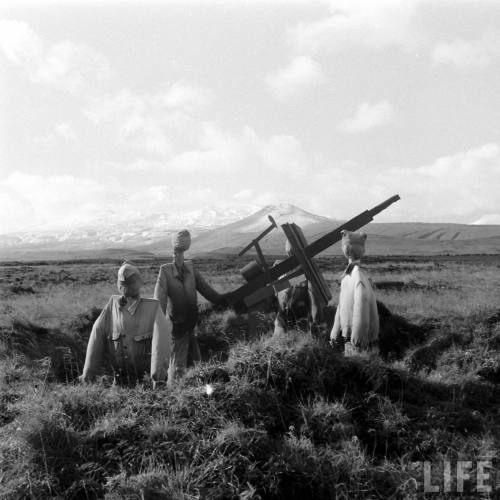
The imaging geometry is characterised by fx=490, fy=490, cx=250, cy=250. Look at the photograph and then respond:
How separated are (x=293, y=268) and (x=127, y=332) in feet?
9.54

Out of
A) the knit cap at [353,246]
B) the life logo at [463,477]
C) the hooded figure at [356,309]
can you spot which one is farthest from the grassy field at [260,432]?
the knit cap at [353,246]

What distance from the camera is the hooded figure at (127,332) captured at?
5797 mm

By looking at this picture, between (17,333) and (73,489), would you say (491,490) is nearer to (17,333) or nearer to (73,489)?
(73,489)

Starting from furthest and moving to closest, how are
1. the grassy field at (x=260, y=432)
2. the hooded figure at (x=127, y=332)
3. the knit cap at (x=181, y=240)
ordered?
1. the knit cap at (x=181, y=240)
2. the hooded figure at (x=127, y=332)
3. the grassy field at (x=260, y=432)

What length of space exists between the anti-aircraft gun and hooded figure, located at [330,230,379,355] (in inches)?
49.1

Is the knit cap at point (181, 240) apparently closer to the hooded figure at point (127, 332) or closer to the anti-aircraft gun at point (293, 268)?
the anti-aircraft gun at point (293, 268)

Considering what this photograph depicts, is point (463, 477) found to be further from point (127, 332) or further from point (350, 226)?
point (350, 226)

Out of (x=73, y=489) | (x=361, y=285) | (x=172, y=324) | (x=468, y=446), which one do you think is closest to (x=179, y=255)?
(x=172, y=324)

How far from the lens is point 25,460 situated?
4.21 meters

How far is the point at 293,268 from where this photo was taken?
767 cm

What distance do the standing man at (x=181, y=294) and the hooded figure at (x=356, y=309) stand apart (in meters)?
2.46

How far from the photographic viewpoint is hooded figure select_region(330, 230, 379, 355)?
5582mm

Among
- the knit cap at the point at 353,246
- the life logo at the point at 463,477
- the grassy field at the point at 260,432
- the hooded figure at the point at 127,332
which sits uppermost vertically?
the knit cap at the point at 353,246

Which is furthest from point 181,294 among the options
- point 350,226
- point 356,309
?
point 356,309
